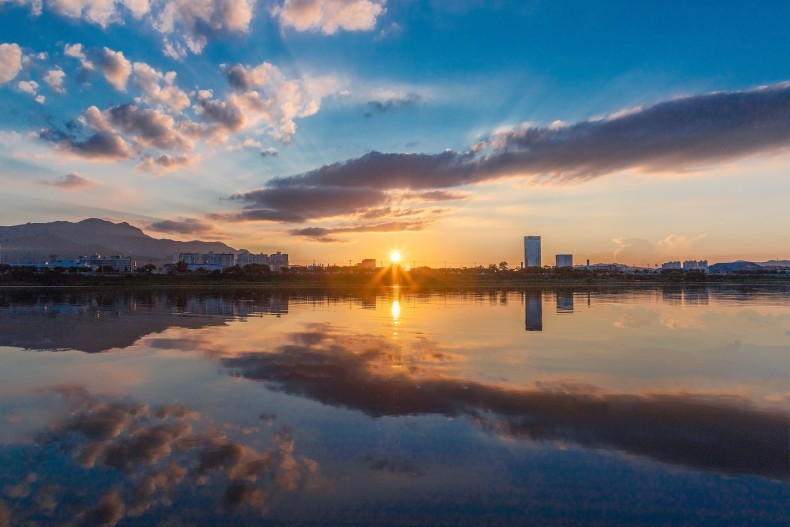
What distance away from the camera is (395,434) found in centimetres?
1014

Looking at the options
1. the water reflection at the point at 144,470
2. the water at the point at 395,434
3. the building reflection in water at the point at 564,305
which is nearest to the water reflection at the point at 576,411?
the water at the point at 395,434

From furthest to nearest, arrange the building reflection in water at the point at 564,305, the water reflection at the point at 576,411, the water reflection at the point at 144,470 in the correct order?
the building reflection in water at the point at 564,305, the water reflection at the point at 576,411, the water reflection at the point at 144,470

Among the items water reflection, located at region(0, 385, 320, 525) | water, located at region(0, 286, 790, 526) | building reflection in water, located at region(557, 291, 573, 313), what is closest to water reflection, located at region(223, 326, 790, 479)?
water, located at region(0, 286, 790, 526)

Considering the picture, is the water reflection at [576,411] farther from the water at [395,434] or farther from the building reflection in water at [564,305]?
the building reflection in water at [564,305]

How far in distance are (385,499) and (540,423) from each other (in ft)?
16.0

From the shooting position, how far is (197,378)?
15000 millimetres

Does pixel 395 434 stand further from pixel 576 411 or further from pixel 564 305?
pixel 564 305

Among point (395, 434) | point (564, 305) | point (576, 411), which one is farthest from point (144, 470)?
point (564, 305)

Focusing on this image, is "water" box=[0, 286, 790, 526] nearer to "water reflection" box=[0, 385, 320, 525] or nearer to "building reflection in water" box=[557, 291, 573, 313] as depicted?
"water reflection" box=[0, 385, 320, 525]

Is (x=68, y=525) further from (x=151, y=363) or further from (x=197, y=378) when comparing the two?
(x=151, y=363)

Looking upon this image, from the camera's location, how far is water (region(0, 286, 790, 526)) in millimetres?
7227

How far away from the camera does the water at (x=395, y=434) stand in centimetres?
723

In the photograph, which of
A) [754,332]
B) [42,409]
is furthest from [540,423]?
[754,332]

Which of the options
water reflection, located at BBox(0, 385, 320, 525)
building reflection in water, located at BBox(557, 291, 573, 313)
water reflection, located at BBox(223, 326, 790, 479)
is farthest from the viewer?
building reflection in water, located at BBox(557, 291, 573, 313)
